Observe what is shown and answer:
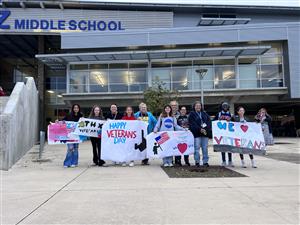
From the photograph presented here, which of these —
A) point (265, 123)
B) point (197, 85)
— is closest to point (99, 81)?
point (197, 85)

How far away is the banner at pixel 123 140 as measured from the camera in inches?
389

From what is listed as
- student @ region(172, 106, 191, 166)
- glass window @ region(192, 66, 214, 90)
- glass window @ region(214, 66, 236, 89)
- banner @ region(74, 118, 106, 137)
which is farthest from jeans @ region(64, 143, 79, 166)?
glass window @ region(214, 66, 236, 89)

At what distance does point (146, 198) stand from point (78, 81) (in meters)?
26.6

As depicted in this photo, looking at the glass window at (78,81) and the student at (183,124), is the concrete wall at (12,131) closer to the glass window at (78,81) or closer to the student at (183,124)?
the student at (183,124)

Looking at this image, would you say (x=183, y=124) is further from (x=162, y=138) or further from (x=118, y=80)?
(x=118, y=80)

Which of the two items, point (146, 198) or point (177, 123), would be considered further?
point (177, 123)

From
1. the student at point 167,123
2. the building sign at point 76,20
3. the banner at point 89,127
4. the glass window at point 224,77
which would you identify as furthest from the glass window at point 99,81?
the student at point 167,123

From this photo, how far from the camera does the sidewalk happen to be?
4.60 m

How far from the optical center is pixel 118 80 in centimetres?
3098

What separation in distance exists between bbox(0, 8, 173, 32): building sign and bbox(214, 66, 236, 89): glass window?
874 centimetres

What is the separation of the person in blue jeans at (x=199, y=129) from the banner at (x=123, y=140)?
1534 mm

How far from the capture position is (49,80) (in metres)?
40.3

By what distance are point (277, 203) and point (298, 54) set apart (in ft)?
90.9

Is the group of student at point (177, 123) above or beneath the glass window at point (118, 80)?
beneath
